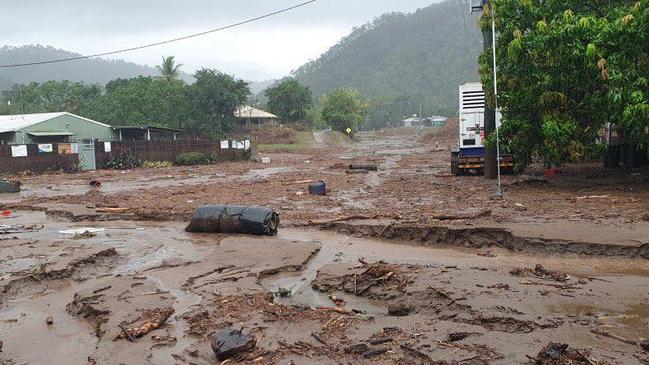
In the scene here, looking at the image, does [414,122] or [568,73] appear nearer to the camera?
[568,73]

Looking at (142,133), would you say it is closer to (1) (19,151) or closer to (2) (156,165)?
(2) (156,165)

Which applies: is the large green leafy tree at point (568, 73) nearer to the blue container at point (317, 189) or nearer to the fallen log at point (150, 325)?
the blue container at point (317, 189)

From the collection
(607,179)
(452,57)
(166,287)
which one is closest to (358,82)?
(452,57)

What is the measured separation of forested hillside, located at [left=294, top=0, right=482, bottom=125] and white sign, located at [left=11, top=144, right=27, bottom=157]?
287 feet

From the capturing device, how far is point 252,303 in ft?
21.6

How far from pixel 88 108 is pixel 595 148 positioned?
54.5 metres

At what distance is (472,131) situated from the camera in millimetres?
21344

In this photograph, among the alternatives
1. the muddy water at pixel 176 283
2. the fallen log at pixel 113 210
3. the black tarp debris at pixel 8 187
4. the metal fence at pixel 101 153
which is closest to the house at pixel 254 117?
the metal fence at pixel 101 153

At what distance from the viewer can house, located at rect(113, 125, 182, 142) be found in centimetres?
4142

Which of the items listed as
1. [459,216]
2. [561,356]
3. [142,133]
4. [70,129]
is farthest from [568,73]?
[142,133]

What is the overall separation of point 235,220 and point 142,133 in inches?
1383

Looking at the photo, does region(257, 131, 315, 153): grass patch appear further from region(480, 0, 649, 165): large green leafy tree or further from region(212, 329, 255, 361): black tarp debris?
region(212, 329, 255, 361): black tarp debris

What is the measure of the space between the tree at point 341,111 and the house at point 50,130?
37038 mm

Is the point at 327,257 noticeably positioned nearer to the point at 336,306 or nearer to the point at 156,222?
the point at 336,306
